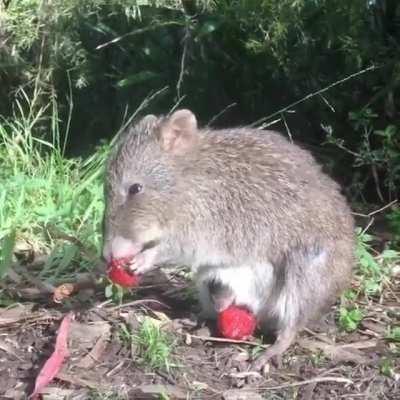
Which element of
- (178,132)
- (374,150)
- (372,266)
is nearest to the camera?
(178,132)

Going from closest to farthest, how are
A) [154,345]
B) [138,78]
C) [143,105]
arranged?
[154,345] → [143,105] → [138,78]

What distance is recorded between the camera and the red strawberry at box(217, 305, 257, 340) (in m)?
5.37

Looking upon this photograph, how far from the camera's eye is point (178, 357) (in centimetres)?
532

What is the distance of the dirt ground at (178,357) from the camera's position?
16.5 ft

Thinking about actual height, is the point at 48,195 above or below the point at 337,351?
above

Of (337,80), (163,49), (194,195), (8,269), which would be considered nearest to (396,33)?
(337,80)

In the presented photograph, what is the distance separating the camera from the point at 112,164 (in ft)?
17.9

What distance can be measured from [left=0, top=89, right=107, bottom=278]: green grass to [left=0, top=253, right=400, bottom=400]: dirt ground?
61 centimetres

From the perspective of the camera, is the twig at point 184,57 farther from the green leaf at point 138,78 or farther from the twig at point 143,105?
the green leaf at point 138,78

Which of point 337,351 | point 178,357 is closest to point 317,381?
point 337,351

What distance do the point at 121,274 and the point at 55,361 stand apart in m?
0.54

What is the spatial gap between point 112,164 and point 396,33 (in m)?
2.73

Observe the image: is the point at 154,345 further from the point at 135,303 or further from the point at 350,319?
the point at 350,319

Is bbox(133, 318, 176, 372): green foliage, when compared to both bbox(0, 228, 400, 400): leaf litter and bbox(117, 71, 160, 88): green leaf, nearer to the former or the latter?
bbox(0, 228, 400, 400): leaf litter
